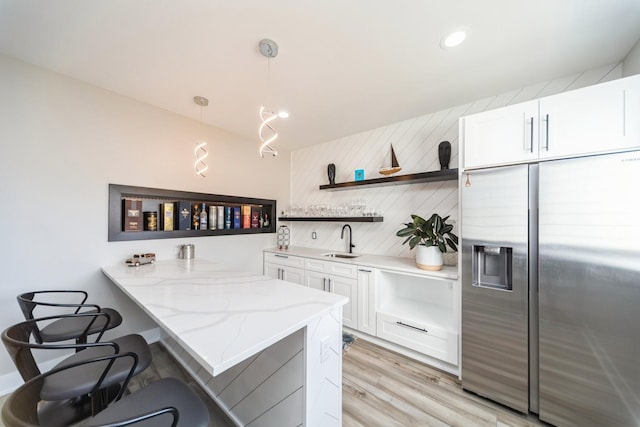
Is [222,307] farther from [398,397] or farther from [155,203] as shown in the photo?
[155,203]

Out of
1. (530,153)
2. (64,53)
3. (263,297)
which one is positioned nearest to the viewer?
(263,297)

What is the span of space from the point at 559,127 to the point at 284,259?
313 centimetres

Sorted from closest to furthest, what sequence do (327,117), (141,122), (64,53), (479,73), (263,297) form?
1. (263,297)
2. (64,53)
3. (479,73)
4. (141,122)
5. (327,117)

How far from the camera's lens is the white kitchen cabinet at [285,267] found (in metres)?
3.24

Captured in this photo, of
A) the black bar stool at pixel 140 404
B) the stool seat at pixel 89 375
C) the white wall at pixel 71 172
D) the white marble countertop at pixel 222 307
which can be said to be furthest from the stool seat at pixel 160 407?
the white wall at pixel 71 172

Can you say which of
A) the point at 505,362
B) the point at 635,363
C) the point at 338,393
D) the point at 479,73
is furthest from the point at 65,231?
the point at 635,363

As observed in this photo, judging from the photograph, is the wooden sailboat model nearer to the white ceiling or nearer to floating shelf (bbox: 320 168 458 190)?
floating shelf (bbox: 320 168 458 190)

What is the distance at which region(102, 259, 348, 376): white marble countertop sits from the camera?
0.92 m

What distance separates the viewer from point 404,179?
271 centimetres

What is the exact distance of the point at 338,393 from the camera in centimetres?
138

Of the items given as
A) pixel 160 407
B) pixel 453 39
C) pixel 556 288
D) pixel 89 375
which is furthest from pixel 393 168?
pixel 89 375

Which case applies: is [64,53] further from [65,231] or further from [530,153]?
[530,153]

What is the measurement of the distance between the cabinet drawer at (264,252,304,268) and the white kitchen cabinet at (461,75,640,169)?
229 centimetres

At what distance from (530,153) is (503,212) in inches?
17.7
